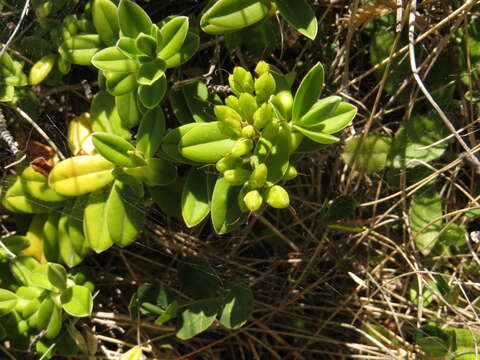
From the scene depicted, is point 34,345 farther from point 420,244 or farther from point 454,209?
point 454,209

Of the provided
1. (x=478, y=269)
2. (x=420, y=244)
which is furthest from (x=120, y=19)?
(x=478, y=269)

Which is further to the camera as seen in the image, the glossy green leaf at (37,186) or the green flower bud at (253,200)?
the glossy green leaf at (37,186)

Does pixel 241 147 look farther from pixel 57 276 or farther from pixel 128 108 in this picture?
pixel 57 276

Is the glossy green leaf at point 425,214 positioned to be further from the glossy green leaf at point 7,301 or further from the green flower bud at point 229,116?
the glossy green leaf at point 7,301

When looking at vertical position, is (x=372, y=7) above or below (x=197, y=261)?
above

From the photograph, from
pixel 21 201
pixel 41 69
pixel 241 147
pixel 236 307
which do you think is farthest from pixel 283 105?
pixel 21 201

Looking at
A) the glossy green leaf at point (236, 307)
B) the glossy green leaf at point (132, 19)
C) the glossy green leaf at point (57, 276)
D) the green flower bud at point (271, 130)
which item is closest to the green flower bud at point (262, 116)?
the green flower bud at point (271, 130)
